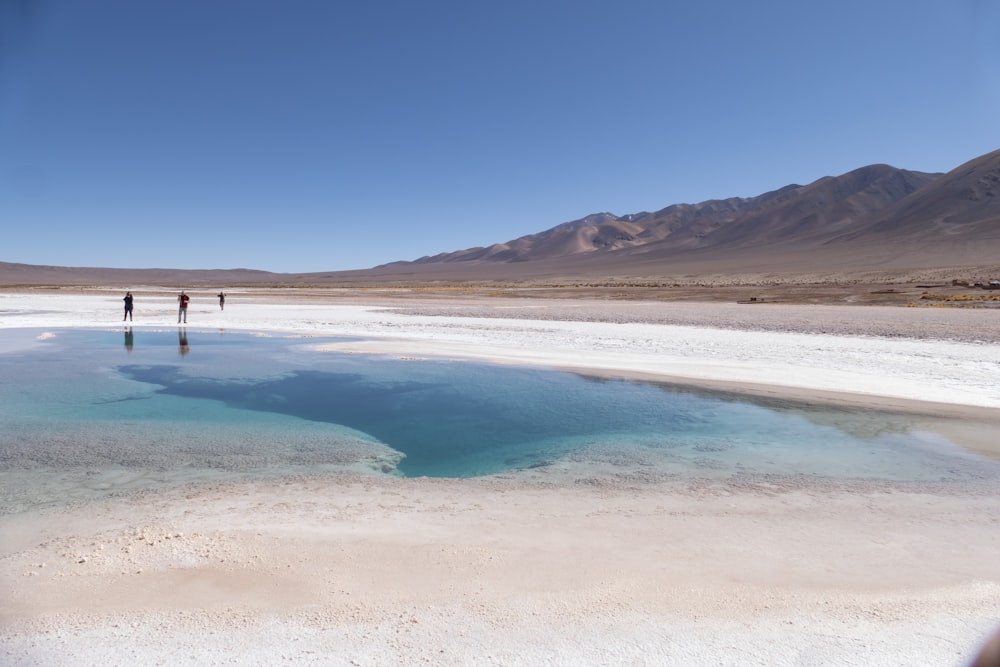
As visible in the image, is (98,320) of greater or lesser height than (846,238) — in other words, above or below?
below

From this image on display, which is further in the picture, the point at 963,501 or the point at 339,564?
the point at 963,501

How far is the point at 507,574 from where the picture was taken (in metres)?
4.23

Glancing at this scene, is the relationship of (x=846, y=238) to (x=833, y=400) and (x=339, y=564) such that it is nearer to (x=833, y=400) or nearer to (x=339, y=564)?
(x=833, y=400)

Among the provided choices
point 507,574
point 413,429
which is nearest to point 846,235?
point 413,429

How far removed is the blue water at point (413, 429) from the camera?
707cm

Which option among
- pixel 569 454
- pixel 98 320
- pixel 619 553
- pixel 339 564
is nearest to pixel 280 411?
pixel 569 454

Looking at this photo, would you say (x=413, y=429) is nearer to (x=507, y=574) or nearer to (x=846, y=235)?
(x=507, y=574)

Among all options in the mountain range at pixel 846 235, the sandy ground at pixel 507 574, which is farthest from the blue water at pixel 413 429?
the mountain range at pixel 846 235

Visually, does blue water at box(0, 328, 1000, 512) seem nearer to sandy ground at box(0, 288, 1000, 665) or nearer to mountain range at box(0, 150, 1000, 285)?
sandy ground at box(0, 288, 1000, 665)

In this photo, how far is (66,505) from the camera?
558 centimetres

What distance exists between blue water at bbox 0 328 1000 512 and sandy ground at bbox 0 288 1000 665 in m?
0.81

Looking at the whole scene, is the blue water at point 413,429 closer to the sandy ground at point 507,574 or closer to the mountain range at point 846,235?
the sandy ground at point 507,574

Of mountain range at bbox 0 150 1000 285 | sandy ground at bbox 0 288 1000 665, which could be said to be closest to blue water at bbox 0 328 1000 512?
sandy ground at bbox 0 288 1000 665

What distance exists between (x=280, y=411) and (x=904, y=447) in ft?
29.3
